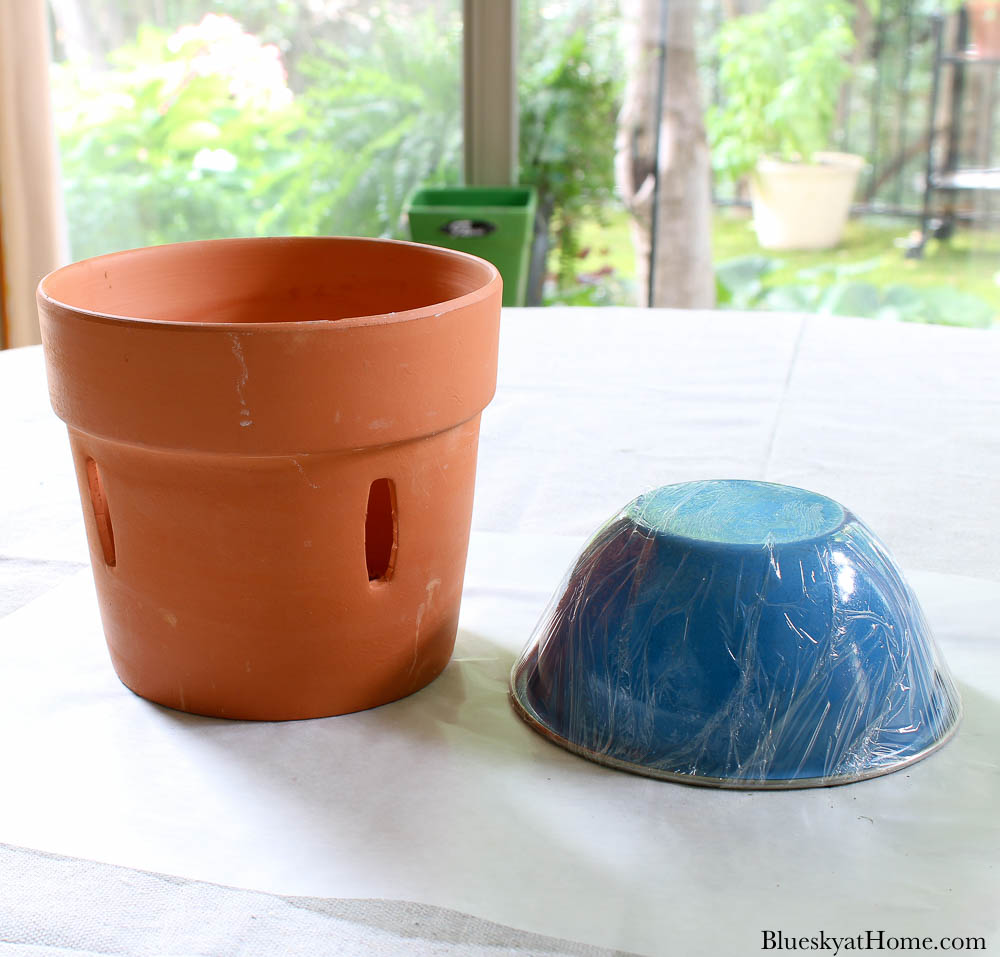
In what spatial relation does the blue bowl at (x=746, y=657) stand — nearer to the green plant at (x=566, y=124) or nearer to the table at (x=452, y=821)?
the table at (x=452, y=821)

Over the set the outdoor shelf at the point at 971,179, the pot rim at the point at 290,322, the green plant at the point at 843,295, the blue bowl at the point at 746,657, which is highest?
the pot rim at the point at 290,322

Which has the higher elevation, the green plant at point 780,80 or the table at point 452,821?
the green plant at point 780,80

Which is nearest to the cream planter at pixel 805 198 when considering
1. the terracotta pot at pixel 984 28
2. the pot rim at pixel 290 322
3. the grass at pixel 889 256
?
the grass at pixel 889 256

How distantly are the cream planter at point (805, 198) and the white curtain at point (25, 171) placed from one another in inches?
61.3

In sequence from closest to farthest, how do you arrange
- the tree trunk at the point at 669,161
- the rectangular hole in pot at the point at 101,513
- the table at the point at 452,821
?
the table at the point at 452,821 < the rectangular hole in pot at the point at 101,513 < the tree trunk at the point at 669,161

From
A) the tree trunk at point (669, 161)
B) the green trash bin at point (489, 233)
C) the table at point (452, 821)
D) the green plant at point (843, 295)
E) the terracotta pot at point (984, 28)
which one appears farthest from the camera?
the green plant at point (843, 295)

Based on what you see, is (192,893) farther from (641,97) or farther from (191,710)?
(641,97)

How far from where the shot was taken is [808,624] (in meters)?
0.50

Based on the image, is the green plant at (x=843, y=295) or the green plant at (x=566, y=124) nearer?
the green plant at (x=566, y=124)

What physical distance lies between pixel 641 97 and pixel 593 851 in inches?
93.0

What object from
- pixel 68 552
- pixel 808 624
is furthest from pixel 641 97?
pixel 808 624

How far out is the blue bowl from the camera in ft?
1.62

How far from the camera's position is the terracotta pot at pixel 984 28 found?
2414 millimetres

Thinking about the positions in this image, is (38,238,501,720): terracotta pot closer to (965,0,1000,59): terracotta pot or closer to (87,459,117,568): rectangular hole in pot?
(87,459,117,568): rectangular hole in pot
